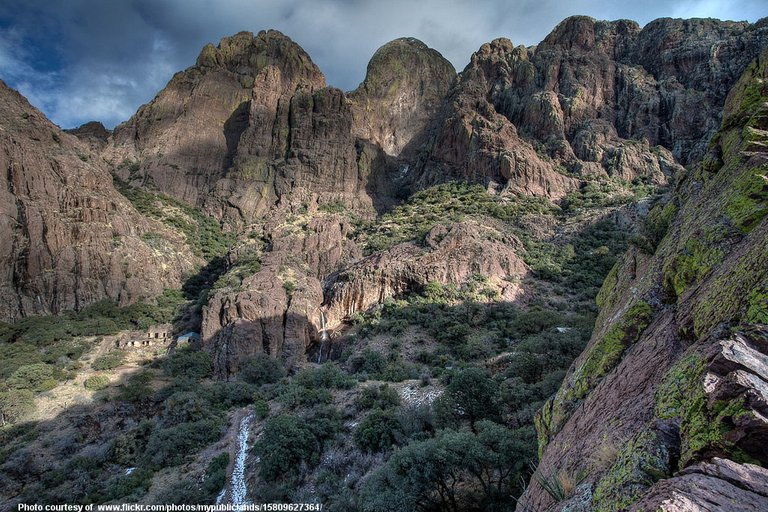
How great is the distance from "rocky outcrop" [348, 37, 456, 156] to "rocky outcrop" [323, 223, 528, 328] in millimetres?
61065

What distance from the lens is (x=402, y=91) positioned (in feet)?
379

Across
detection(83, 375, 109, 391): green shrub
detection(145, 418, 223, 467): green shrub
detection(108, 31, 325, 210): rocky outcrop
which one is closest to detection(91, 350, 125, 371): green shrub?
detection(83, 375, 109, 391): green shrub

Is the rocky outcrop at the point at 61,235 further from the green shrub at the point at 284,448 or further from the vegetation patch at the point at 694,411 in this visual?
the vegetation patch at the point at 694,411

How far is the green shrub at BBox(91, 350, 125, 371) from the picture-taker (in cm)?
3900

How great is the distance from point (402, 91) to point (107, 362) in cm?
9941

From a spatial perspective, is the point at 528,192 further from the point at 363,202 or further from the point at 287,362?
the point at 287,362

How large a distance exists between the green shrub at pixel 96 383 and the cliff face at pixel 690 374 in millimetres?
37781

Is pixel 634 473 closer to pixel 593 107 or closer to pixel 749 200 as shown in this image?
pixel 749 200

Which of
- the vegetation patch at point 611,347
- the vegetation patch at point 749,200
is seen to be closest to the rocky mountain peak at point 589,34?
the vegetation patch at point 749,200

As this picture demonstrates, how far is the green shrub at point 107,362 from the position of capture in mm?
39000

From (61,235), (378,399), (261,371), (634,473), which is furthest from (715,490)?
(61,235)

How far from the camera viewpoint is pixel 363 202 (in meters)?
81.4

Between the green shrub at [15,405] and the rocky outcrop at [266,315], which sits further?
the rocky outcrop at [266,315]

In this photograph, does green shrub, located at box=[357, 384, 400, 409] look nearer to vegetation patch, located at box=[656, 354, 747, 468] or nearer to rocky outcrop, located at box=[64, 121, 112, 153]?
vegetation patch, located at box=[656, 354, 747, 468]
